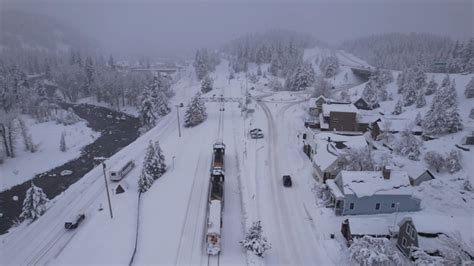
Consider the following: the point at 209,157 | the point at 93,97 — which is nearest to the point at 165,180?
the point at 209,157

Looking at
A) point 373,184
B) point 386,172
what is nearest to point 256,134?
point 373,184

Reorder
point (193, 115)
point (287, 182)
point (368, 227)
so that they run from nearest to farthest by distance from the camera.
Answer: point (368, 227)
point (287, 182)
point (193, 115)

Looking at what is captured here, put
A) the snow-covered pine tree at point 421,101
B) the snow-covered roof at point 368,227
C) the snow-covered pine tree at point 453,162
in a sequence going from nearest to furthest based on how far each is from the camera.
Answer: the snow-covered roof at point 368,227 → the snow-covered pine tree at point 453,162 → the snow-covered pine tree at point 421,101

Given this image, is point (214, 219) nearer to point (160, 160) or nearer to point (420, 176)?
point (160, 160)

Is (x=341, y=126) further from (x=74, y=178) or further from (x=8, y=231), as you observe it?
(x=8, y=231)

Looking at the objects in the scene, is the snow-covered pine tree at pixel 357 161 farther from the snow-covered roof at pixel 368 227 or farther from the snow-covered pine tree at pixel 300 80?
the snow-covered pine tree at pixel 300 80

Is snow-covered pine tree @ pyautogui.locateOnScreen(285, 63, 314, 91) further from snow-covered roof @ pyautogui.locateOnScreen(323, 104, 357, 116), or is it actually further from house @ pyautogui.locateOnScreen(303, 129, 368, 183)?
house @ pyautogui.locateOnScreen(303, 129, 368, 183)

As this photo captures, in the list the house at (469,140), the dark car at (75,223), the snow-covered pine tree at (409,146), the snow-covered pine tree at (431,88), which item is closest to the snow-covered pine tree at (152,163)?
the dark car at (75,223)
